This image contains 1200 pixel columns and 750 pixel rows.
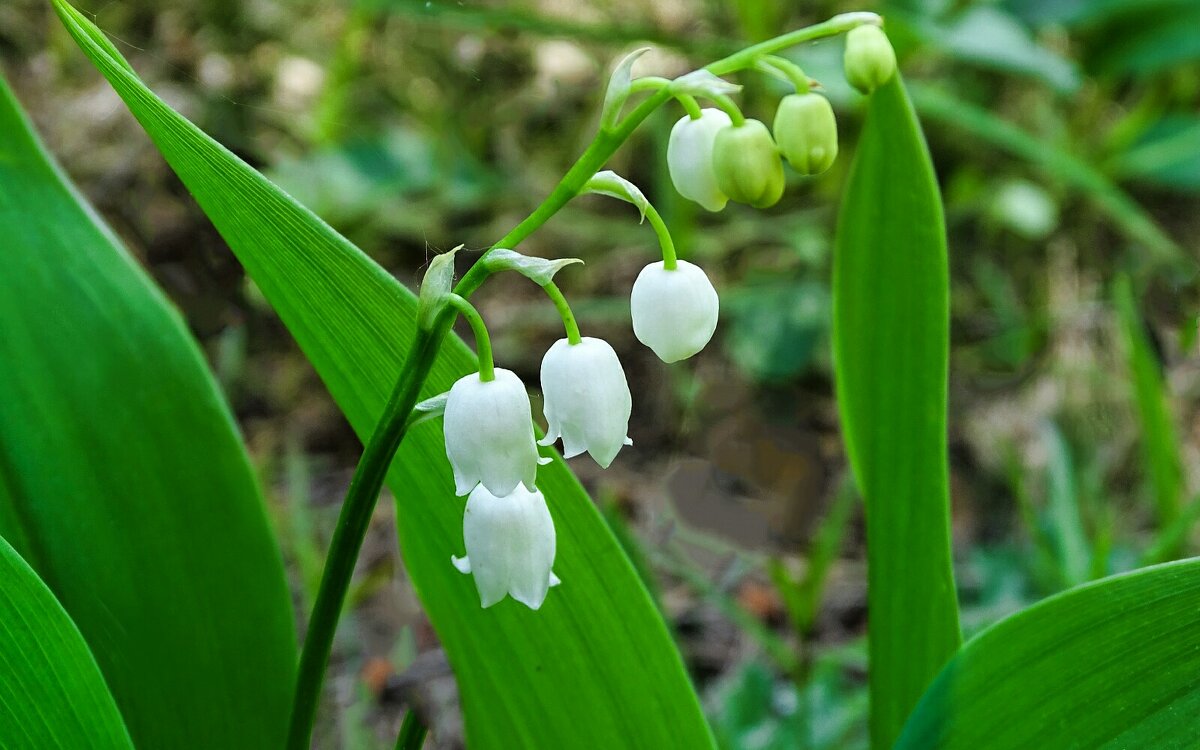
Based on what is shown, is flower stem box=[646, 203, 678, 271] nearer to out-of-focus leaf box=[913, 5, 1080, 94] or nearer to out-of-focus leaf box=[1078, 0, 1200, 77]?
out-of-focus leaf box=[913, 5, 1080, 94]

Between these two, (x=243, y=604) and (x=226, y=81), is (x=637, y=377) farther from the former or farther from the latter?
(x=243, y=604)

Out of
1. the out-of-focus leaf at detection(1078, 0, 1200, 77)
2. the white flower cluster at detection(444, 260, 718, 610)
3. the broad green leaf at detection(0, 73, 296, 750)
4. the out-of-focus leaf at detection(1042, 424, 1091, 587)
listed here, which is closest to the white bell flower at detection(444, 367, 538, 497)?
the white flower cluster at detection(444, 260, 718, 610)

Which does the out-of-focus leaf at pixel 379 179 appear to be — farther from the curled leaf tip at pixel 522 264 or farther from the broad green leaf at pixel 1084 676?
the broad green leaf at pixel 1084 676

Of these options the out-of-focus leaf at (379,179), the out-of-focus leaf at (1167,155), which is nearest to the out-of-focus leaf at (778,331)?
the out-of-focus leaf at (379,179)

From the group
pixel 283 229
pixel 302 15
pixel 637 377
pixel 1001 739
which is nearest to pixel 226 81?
pixel 302 15

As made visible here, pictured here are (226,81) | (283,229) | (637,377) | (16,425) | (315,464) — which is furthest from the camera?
(226,81)
